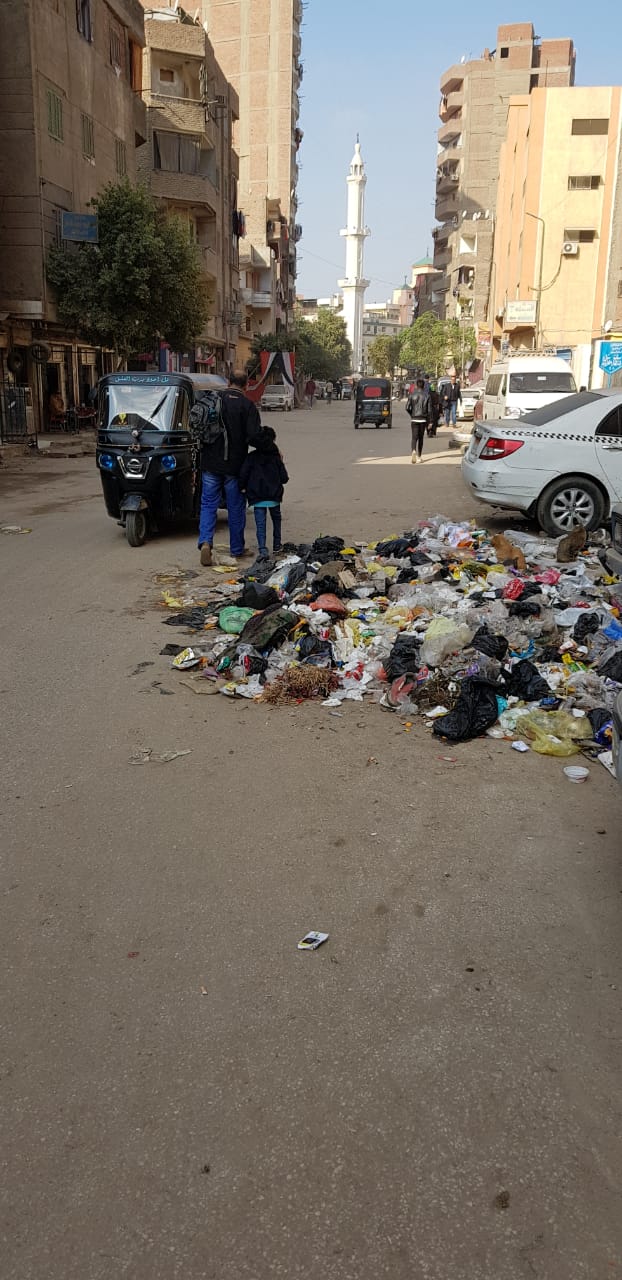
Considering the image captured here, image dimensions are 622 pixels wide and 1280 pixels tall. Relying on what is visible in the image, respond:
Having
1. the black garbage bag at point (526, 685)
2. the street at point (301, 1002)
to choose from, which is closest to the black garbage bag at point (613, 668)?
the black garbage bag at point (526, 685)

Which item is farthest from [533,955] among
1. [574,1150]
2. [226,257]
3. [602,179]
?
[226,257]

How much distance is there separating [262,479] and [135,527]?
188 cm

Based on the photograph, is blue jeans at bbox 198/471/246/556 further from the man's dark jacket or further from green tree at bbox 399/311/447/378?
green tree at bbox 399/311/447/378

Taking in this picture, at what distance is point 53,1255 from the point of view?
7.20 ft

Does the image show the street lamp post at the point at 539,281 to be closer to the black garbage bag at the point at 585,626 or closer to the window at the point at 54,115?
the window at the point at 54,115

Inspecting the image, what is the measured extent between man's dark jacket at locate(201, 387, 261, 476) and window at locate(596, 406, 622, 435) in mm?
3889

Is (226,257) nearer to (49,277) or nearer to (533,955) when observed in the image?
(49,277)

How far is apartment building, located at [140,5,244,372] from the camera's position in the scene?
150ft

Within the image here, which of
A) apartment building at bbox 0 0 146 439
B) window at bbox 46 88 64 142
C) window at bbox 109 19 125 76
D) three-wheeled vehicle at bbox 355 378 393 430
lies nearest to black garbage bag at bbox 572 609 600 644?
apartment building at bbox 0 0 146 439

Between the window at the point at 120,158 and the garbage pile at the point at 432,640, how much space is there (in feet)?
99.9

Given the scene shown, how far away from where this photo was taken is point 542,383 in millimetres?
21188

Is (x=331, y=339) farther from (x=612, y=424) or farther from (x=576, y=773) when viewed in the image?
(x=576, y=773)

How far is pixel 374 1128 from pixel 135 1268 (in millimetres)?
702

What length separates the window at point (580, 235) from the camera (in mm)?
45312
